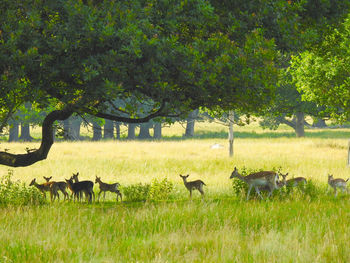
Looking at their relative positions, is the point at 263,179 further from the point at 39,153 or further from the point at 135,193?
the point at 39,153

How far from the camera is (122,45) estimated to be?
9.14 m

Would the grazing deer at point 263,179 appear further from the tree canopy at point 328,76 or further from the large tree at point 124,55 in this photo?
the tree canopy at point 328,76

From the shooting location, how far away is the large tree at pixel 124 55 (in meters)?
9.21

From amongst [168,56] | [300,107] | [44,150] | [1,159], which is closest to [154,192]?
[44,150]

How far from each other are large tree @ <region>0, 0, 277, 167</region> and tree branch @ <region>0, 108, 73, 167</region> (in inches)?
73.2

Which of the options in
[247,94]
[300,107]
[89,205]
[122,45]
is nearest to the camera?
[122,45]

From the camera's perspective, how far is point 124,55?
9.55 metres

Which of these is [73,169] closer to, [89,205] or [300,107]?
[89,205]

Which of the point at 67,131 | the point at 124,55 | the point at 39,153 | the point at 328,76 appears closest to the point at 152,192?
the point at 67,131

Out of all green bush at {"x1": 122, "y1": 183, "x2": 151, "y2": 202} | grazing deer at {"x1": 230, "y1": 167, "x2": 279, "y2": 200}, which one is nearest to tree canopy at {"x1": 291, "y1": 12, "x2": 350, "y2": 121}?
grazing deer at {"x1": 230, "y1": 167, "x2": 279, "y2": 200}

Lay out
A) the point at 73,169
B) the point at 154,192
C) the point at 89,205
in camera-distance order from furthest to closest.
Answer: the point at 73,169
the point at 154,192
the point at 89,205

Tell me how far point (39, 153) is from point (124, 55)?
195 inches

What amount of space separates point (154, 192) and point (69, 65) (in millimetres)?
5740

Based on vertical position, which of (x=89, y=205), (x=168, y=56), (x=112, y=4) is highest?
(x=112, y=4)
